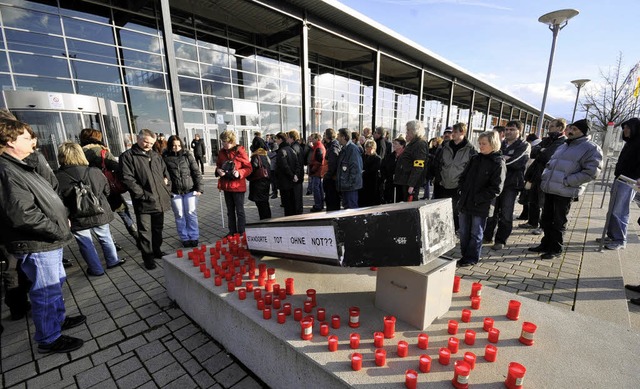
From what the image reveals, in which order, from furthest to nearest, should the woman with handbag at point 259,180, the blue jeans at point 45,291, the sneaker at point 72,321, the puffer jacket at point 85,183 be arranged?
the woman with handbag at point 259,180
the puffer jacket at point 85,183
the sneaker at point 72,321
the blue jeans at point 45,291

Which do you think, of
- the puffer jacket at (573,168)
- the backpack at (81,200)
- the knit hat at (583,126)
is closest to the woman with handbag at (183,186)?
the backpack at (81,200)

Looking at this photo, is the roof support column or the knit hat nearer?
the knit hat

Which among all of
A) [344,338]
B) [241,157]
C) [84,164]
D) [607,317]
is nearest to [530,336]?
[344,338]

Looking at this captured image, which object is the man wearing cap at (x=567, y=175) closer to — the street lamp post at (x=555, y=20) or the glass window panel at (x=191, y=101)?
the street lamp post at (x=555, y=20)

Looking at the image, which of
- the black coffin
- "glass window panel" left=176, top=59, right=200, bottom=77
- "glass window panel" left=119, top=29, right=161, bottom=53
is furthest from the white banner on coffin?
"glass window panel" left=176, top=59, right=200, bottom=77

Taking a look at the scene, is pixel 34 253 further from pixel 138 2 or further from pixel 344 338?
pixel 138 2

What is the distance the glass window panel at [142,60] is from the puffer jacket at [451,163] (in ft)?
44.4

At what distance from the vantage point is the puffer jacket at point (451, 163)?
4422 millimetres

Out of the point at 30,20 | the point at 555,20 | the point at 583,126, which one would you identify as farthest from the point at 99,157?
the point at 555,20

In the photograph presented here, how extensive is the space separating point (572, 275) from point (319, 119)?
57.8 feet

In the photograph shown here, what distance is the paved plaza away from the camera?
Answer: 2.26m

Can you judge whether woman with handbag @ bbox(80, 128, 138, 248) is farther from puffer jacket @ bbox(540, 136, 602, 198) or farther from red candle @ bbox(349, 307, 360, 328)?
puffer jacket @ bbox(540, 136, 602, 198)

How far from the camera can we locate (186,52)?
13547 mm

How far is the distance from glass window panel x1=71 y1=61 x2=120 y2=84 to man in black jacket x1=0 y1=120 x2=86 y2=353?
38.0ft
